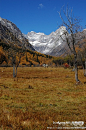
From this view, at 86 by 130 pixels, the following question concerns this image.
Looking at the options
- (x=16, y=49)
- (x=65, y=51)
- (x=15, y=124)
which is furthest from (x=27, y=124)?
(x=16, y=49)

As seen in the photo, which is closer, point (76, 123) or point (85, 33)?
point (76, 123)

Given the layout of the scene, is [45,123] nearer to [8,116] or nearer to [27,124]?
[27,124]

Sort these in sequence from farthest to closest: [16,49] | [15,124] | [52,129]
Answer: [16,49] < [15,124] < [52,129]

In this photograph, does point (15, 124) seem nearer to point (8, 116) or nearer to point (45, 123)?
point (8, 116)

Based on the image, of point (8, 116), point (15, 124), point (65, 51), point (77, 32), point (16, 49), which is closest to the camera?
point (15, 124)

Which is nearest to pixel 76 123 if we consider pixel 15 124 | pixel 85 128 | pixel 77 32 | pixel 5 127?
pixel 85 128

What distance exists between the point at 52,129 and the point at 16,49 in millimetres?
25352

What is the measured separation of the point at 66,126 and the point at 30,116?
1.99 m

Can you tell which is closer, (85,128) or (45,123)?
(85,128)

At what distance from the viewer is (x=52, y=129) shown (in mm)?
4992

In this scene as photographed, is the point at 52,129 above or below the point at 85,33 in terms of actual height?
below

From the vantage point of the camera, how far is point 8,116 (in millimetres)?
6117

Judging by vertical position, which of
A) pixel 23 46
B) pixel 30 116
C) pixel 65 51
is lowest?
pixel 30 116

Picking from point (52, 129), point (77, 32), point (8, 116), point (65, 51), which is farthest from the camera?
point (65, 51)
